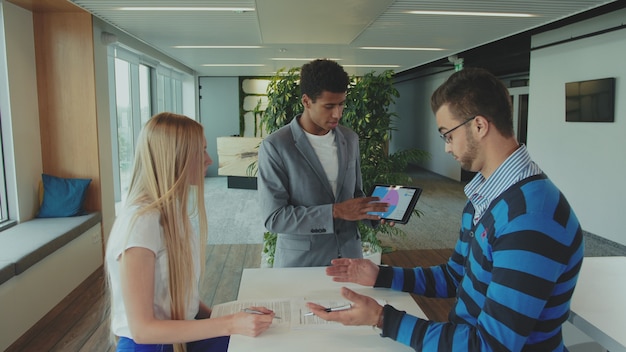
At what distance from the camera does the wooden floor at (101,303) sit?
321 centimetres

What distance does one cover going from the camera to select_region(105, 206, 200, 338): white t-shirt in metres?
1.37

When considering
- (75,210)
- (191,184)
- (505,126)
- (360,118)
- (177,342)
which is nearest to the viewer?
(505,126)

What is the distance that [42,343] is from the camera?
127 inches

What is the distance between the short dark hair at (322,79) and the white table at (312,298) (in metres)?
0.84

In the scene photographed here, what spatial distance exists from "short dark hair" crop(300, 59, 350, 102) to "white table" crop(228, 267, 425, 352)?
0.84m

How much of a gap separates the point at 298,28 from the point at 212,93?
282 inches

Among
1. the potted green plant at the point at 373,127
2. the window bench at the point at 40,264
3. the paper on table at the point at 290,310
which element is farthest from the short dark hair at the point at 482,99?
the window bench at the point at 40,264

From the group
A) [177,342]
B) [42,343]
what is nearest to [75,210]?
[42,343]

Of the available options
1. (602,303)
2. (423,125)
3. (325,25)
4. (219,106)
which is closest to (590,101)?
(325,25)

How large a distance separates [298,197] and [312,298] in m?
0.72

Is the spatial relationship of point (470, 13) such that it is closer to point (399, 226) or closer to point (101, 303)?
point (399, 226)

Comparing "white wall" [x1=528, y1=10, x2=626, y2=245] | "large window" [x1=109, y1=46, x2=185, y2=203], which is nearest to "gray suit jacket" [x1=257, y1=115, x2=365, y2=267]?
"large window" [x1=109, y1=46, x2=185, y2=203]

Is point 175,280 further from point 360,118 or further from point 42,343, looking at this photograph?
point 360,118

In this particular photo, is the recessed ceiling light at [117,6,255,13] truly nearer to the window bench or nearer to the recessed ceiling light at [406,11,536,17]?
the recessed ceiling light at [406,11,536,17]
